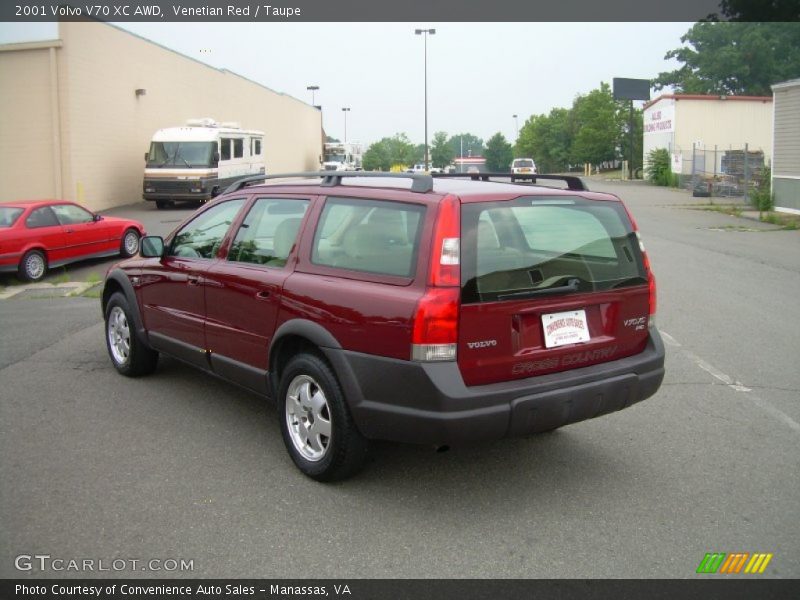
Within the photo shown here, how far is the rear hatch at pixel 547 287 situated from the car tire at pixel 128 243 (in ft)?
42.2

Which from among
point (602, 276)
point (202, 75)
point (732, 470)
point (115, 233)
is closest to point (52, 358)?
point (602, 276)

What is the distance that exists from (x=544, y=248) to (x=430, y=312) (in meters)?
0.95

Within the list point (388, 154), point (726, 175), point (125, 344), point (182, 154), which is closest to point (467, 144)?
point (388, 154)

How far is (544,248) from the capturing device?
15.0 ft

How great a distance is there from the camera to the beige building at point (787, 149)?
25250 millimetres

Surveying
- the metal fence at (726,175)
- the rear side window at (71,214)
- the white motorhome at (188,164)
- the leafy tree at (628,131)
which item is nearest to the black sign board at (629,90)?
the leafy tree at (628,131)

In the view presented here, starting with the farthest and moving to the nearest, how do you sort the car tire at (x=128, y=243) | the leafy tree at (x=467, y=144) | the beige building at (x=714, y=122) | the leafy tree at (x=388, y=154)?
the leafy tree at (x=467, y=144) < the leafy tree at (x=388, y=154) < the beige building at (x=714, y=122) < the car tire at (x=128, y=243)

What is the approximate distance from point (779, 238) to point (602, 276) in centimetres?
1624

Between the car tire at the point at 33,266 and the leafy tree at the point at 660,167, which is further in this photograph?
the leafy tree at the point at 660,167

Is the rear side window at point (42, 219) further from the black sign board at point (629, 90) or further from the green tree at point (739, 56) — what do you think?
the green tree at point (739, 56)

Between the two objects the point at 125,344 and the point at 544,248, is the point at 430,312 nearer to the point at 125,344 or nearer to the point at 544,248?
the point at 544,248

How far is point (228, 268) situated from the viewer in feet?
17.9
